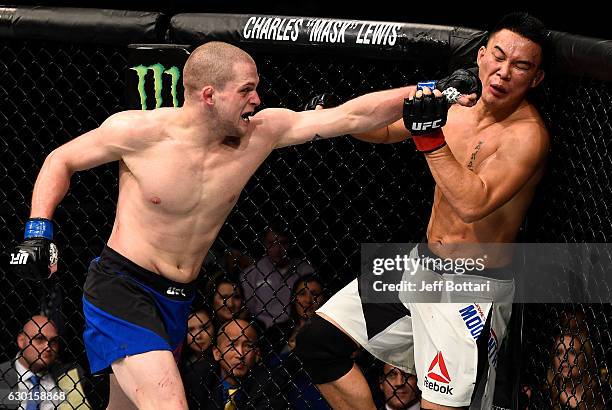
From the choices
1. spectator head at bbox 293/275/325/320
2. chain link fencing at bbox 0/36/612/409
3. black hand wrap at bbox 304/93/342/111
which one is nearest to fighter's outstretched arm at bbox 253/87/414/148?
black hand wrap at bbox 304/93/342/111

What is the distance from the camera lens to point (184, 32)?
3.31 meters

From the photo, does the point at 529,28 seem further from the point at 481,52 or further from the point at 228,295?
the point at 228,295

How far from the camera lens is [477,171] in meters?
2.92

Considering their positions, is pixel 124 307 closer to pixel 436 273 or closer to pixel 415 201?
pixel 436 273

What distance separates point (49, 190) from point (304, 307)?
4.04ft

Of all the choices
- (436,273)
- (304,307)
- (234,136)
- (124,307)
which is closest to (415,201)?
(304,307)

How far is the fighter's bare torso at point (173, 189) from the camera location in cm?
278

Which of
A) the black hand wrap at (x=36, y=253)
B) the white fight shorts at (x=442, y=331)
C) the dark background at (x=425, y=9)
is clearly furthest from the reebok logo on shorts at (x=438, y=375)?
the dark background at (x=425, y=9)

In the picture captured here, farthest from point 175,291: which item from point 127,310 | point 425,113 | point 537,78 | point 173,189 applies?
point 537,78

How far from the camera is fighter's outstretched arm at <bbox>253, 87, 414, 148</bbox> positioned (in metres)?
2.79

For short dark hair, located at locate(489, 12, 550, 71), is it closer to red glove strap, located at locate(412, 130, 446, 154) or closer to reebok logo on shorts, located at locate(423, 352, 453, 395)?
red glove strap, located at locate(412, 130, 446, 154)

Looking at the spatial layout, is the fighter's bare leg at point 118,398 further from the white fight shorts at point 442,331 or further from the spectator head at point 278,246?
the spectator head at point 278,246

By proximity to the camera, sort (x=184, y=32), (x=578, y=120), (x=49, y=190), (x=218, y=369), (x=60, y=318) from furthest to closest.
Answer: (x=60, y=318)
(x=218, y=369)
(x=184, y=32)
(x=578, y=120)
(x=49, y=190)

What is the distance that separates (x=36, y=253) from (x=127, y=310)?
28cm
